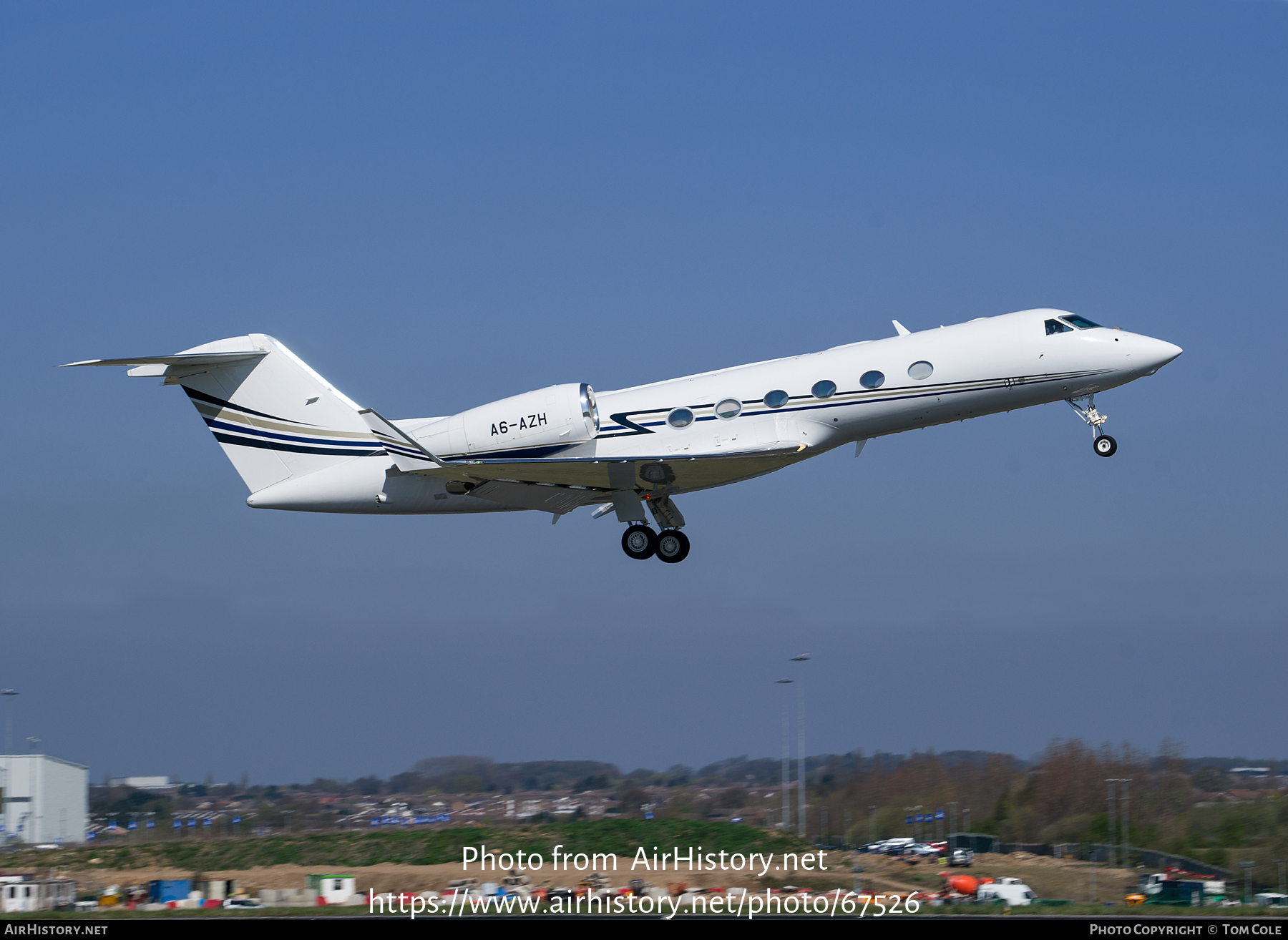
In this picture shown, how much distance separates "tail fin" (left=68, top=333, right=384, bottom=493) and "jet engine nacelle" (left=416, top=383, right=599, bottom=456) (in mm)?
2713

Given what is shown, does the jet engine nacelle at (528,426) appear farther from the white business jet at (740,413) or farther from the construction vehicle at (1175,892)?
the construction vehicle at (1175,892)

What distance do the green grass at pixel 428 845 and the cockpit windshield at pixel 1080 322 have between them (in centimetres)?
1241

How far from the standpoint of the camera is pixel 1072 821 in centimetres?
2939

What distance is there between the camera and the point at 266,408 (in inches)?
945

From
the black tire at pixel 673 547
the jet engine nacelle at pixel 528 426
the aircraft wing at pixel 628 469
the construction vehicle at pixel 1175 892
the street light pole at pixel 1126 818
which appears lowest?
the construction vehicle at pixel 1175 892

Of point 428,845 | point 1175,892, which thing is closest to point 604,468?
point 428,845

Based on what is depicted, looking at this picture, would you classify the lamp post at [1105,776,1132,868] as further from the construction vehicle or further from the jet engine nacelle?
the jet engine nacelle

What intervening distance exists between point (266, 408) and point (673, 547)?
7866mm

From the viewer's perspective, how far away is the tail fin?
23688 millimetres

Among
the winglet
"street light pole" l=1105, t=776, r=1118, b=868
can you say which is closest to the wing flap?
the winglet

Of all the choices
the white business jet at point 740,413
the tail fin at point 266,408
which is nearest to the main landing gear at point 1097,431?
the white business jet at point 740,413

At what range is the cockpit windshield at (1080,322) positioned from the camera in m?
21.4

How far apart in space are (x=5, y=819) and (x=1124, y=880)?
108 ft
